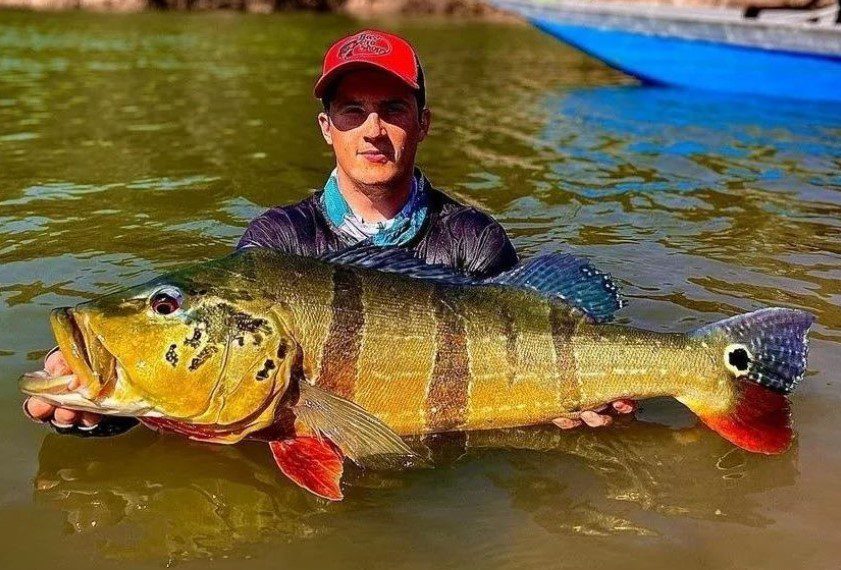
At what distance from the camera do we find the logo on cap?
3816 millimetres

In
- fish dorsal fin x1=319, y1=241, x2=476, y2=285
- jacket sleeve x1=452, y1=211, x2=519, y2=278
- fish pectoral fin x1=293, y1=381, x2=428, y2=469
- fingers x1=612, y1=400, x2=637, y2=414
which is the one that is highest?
fish dorsal fin x1=319, y1=241, x2=476, y2=285

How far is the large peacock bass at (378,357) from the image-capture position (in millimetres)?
2932

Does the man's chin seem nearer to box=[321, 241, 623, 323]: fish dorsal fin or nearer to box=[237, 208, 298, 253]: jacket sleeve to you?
box=[237, 208, 298, 253]: jacket sleeve

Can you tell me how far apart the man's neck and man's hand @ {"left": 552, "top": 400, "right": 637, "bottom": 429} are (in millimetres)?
1311

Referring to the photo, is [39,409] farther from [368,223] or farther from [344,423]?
[368,223]

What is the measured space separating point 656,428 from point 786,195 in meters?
5.51

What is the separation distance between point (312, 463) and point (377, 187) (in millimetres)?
1414

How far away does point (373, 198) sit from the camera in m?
4.08

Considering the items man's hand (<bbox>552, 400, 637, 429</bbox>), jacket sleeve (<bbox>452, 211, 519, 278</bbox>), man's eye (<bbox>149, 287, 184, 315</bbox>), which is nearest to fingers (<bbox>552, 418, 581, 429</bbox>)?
man's hand (<bbox>552, 400, 637, 429</bbox>)

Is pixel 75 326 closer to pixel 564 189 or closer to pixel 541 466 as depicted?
pixel 541 466

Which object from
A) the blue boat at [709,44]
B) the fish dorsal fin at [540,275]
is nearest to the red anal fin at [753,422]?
the fish dorsal fin at [540,275]

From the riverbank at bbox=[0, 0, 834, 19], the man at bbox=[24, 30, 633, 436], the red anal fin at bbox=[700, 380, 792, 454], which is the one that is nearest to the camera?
the red anal fin at bbox=[700, 380, 792, 454]

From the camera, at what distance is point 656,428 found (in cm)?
390

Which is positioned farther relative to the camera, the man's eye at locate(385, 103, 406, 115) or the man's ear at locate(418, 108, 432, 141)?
the man's ear at locate(418, 108, 432, 141)
